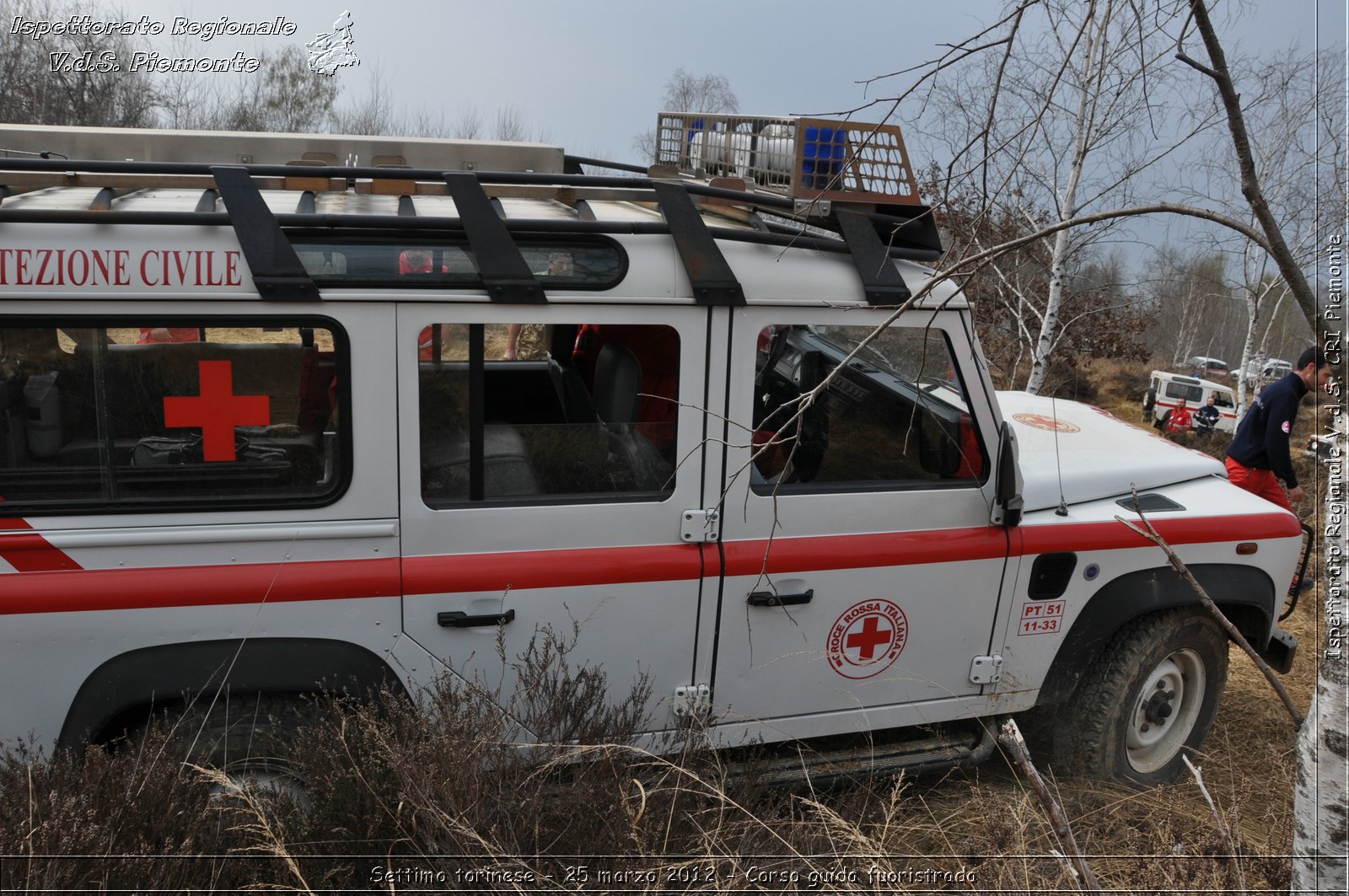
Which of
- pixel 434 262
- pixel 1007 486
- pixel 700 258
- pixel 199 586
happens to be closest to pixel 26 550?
pixel 199 586

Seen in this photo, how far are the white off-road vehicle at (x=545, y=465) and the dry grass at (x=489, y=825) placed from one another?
0.70 feet

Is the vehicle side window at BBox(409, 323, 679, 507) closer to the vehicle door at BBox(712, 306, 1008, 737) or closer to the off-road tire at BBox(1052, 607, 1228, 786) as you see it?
the vehicle door at BBox(712, 306, 1008, 737)

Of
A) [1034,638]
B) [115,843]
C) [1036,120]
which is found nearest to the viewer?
[115,843]

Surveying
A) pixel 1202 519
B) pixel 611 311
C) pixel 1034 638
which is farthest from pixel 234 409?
pixel 1202 519

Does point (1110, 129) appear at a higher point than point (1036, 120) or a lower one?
higher

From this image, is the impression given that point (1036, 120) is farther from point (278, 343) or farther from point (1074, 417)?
point (1074, 417)

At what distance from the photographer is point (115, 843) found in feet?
7.97

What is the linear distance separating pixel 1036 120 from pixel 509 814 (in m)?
2.31

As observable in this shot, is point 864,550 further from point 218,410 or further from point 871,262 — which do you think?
point 218,410

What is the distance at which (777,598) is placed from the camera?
3.32 meters

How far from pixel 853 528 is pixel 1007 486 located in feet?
1.98

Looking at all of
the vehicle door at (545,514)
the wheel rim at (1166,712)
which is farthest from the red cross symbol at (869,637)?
the wheel rim at (1166,712)

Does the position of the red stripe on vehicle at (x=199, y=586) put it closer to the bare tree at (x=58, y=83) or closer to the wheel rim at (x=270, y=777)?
the wheel rim at (x=270, y=777)

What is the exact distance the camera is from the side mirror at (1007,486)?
351cm
